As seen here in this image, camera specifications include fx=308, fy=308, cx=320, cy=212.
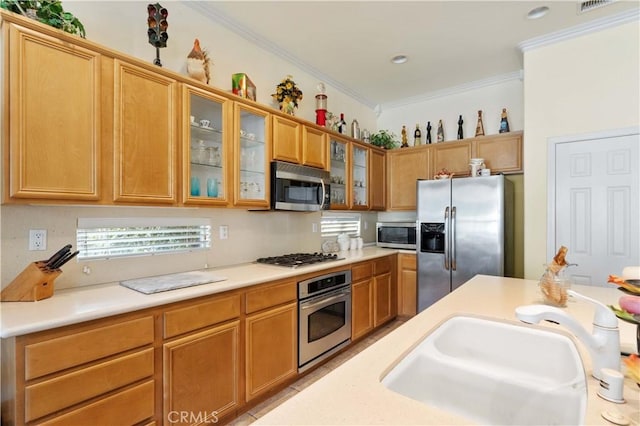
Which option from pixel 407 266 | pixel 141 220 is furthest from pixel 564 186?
pixel 141 220

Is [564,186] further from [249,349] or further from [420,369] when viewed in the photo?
[249,349]

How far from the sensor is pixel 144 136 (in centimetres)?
189

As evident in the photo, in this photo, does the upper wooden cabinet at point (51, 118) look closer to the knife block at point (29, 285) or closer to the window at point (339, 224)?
the knife block at point (29, 285)

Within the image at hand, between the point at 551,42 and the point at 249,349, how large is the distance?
12.5 feet

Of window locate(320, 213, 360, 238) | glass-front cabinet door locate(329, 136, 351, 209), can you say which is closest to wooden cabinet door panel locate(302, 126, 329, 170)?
glass-front cabinet door locate(329, 136, 351, 209)

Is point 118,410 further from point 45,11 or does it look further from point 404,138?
point 404,138

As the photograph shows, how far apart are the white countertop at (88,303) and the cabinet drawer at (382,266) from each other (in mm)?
1532

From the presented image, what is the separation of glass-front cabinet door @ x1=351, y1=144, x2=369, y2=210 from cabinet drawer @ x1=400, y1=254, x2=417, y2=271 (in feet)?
2.61

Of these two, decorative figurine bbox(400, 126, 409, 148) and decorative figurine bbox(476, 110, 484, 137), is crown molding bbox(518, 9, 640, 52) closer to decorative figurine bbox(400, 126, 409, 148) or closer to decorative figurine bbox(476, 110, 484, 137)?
decorative figurine bbox(476, 110, 484, 137)

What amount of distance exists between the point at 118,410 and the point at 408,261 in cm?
322

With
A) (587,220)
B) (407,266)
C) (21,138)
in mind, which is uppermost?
(21,138)

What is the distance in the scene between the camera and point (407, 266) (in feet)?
12.8

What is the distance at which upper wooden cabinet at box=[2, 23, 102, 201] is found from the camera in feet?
4.72

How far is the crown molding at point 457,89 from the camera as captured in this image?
3754 mm
